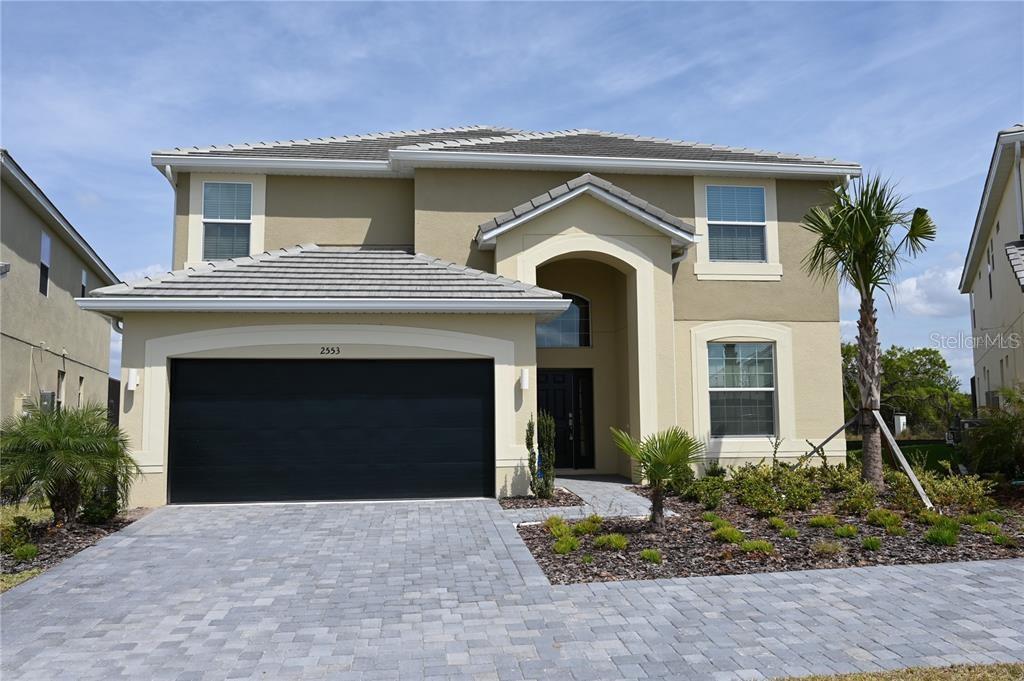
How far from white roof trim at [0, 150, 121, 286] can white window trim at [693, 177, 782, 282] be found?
1390cm

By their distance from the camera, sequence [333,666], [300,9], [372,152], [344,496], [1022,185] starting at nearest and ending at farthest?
[333,666] → [300,9] → [344,496] → [1022,185] → [372,152]

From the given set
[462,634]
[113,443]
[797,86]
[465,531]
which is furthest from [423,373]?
[797,86]

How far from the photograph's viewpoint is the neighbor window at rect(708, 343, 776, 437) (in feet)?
51.8

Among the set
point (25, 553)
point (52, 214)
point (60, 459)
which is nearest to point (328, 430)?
point (60, 459)

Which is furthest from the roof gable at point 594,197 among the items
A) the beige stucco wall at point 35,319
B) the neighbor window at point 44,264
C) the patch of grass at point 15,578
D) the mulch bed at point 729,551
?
the neighbor window at point 44,264

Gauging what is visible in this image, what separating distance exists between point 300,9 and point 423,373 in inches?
239

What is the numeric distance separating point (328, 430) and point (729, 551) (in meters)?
6.93

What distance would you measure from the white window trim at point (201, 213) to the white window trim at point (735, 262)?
366 inches

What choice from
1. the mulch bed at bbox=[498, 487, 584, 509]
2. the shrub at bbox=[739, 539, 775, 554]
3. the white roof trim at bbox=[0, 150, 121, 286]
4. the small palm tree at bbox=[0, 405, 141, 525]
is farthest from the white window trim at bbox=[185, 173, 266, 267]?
the shrub at bbox=[739, 539, 775, 554]

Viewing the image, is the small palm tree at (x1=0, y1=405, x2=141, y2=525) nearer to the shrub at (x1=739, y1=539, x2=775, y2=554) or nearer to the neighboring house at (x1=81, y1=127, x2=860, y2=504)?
the neighboring house at (x1=81, y1=127, x2=860, y2=504)

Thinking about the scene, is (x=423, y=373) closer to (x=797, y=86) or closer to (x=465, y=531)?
(x=465, y=531)

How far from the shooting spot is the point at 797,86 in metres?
12.8

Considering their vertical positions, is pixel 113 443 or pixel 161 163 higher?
pixel 161 163

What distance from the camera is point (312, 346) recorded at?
500 inches
